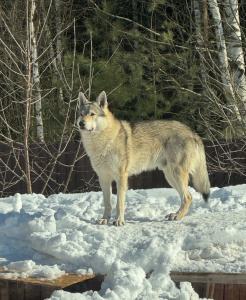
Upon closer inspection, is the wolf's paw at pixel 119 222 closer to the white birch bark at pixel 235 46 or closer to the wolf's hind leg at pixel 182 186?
the wolf's hind leg at pixel 182 186

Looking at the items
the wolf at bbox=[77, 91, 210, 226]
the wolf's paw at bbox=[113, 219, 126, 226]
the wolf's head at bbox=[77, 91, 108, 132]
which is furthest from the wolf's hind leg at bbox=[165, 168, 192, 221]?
the wolf's head at bbox=[77, 91, 108, 132]

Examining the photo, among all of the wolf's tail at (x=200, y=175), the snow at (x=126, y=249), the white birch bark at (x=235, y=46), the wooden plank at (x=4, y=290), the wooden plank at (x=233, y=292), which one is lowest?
the wooden plank at (x=233, y=292)

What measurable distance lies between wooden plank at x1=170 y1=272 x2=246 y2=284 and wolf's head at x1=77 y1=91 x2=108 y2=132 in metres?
2.80

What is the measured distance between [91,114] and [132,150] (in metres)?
0.76

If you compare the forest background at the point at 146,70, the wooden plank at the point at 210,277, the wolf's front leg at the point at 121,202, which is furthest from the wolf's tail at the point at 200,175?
the forest background at the point at 146,70

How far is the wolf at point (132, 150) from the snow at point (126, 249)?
42 cm

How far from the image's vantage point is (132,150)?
27.5 feet

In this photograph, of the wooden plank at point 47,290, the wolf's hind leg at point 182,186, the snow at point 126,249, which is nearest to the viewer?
the snow at point 126,249

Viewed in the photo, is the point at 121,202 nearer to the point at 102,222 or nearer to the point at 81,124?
the point at 102,222

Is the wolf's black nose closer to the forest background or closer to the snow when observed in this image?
the snow

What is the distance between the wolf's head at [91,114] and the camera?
26.4 ft

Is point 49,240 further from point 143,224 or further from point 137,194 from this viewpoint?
point 137,194

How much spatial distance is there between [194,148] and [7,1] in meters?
14.0

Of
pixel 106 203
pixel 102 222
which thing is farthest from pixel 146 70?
pixel 102 222
